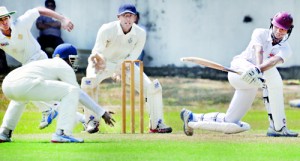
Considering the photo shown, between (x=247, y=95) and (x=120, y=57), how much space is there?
1.14 metres

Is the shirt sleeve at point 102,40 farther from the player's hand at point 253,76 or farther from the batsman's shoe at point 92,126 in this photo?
the player's hand at point 253,76

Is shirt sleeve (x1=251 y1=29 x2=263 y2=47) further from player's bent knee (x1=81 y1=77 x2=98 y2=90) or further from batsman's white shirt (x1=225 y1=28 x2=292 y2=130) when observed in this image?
player's bent knee (x1=81 y1=77 x2=98 y2=90)

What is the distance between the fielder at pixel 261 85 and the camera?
7078mm

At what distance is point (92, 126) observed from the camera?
766cm

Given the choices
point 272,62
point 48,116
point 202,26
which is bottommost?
point 48,116

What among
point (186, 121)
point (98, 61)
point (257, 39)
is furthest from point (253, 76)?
point (98, 61)

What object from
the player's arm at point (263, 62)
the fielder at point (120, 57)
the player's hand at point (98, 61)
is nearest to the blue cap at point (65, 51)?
the player's hand at point (98, 61)

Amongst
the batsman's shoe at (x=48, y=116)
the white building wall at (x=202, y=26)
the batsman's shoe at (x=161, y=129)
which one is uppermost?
the white building wall at (x=202, y=26)

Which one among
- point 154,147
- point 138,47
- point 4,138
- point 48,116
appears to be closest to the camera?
point 154,147

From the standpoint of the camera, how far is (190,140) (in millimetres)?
6805

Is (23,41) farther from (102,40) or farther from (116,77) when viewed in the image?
(116,77)

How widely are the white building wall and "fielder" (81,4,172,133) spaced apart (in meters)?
2.75

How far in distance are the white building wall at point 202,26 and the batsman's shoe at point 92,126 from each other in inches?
117

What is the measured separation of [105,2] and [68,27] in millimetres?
3686
